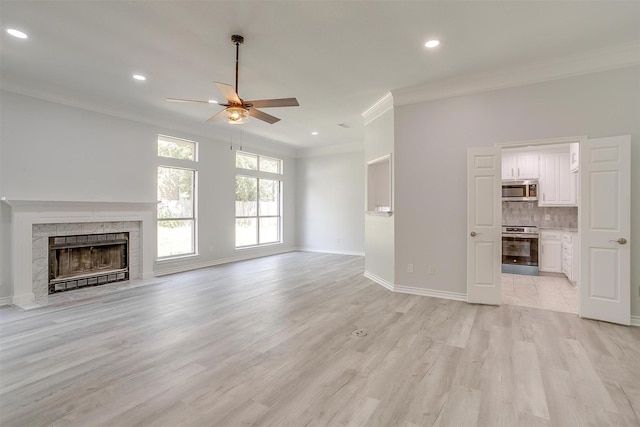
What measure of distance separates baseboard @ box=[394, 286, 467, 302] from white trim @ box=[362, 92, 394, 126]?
2.95 meters

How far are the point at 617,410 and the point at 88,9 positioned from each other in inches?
209

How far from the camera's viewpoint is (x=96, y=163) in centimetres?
527

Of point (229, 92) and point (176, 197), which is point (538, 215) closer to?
point (229, 92)

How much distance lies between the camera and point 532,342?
305cm

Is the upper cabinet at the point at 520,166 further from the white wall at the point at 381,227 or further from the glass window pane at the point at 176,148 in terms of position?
the glass window pane at the point at 176,148

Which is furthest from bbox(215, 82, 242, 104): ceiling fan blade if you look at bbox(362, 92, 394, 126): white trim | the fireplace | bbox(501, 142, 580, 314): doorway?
bbox(501, 142, 580, 314): doorway

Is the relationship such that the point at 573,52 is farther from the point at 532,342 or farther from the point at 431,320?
the point at 431,320

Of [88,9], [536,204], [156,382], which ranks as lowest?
[156,382]

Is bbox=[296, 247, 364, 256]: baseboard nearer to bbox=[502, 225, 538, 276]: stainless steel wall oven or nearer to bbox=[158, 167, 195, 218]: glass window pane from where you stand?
bbox=[502, 225, 538, 276]: stainless steel wall oven

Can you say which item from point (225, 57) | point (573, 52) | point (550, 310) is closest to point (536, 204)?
point (550, 310)

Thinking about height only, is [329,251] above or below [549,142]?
below

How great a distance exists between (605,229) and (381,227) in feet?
9.61

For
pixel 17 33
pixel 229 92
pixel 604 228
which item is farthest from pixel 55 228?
pixel 604 228

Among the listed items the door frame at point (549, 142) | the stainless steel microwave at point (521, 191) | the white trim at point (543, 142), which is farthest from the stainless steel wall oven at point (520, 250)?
the white trim at point (543, 142)
